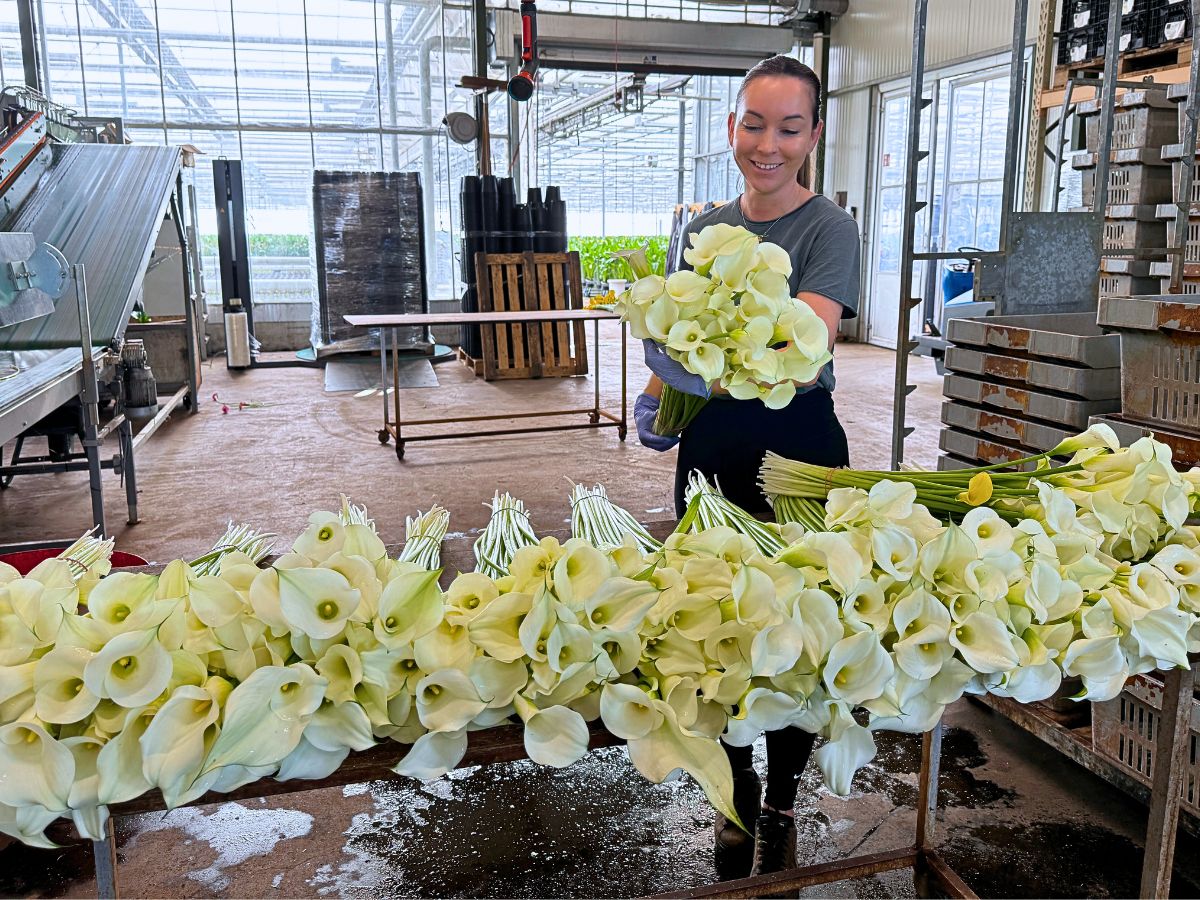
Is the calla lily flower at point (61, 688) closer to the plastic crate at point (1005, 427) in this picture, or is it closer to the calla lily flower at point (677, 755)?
the calla lily flower at point (677, 755)

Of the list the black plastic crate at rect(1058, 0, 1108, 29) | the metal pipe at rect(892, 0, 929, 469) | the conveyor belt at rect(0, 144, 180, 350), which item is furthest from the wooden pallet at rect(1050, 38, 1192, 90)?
the conveyor belt at rect(0, 144, 180, 350)

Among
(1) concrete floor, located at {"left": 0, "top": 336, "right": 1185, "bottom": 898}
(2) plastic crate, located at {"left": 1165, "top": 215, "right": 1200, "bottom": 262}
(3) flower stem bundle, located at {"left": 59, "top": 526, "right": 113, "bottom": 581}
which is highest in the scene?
(2) plastic crate, located at {"left": 1165, "top": 215, "right": 1200, "bottom": 262}

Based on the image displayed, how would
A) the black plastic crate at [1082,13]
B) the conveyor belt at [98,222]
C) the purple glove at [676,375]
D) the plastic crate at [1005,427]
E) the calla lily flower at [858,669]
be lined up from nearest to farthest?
1. the calla lily flower at [858,669]
2. the purple glove at [676,375]
3. the plastic crate at [1005,427]
4. the conveyor belt at [98,222]
5. the black plastic crate at [1082,13]

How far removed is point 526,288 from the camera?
830 centimetres

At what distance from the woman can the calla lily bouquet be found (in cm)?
71

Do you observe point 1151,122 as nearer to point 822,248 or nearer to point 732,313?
point 822,248

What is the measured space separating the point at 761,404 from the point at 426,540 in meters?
0.83

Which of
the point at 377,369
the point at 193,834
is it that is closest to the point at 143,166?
the point at 377,369

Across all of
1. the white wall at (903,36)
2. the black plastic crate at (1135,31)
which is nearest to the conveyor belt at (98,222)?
the black plastic crate at (1135,31)

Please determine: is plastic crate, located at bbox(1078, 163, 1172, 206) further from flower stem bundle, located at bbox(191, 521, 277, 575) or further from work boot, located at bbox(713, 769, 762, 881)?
flower stem bundle, located at bbox(191, 521, 277, 575)

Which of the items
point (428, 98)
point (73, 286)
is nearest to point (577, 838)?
point (73, 286)

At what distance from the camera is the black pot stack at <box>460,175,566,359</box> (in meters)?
8.49

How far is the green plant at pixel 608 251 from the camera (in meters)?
15.0

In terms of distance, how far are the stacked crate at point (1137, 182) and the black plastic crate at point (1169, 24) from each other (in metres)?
2.00
